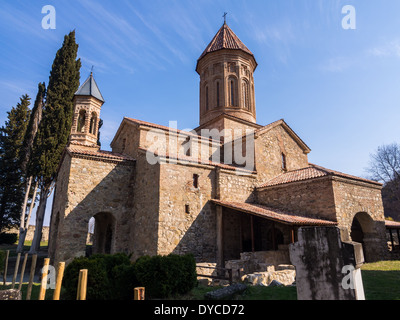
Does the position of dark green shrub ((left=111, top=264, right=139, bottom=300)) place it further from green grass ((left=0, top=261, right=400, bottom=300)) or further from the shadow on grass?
the shadow on grass

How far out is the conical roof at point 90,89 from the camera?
13986 millimetres

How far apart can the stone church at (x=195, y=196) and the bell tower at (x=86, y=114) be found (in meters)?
0.05

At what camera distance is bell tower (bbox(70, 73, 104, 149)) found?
13.5 metres

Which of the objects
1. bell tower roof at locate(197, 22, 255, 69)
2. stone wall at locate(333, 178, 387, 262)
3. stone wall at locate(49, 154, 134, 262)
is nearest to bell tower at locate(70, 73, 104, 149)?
stone wall at locate(49, 154, 134, 262)

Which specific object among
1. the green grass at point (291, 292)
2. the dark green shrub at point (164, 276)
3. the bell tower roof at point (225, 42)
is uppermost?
the bell tower roof at point (225, 42)

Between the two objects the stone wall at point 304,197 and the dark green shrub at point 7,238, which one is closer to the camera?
the stone wall at point 304,197

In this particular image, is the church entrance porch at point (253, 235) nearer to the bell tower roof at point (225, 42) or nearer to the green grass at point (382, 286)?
the green grass at point (382, 286)

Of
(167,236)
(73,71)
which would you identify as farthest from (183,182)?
(73,71)

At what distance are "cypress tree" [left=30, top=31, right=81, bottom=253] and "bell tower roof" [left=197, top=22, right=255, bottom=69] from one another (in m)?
8.90

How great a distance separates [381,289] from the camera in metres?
5.96

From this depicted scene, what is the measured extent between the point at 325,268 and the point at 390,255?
12.4 meters

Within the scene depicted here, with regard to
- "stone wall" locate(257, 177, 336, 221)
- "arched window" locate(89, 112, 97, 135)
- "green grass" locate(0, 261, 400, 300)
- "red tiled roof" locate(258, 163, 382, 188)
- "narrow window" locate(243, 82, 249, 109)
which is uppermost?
"narrow window" locate(243, 82, 249, 109)

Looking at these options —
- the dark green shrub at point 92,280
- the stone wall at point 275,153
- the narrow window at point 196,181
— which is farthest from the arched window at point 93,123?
the dark green shrub at point 92,280

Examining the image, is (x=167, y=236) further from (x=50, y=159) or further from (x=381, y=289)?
(x=50, y=159)
